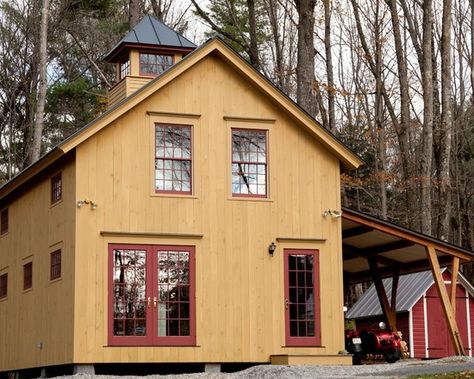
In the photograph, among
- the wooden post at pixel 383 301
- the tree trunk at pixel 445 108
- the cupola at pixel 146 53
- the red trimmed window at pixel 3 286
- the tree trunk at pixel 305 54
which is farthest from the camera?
the tree trunk at pixel 445 108

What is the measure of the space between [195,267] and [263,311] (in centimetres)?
185

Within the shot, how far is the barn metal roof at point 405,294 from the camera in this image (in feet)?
116

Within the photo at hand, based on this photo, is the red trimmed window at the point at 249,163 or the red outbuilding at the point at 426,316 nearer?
the red trimmed window at the point at 249,163

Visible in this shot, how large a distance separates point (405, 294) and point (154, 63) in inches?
559

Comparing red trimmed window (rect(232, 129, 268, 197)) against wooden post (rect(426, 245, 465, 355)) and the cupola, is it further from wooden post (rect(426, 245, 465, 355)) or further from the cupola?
wooden post (rect(426, 245, 465, 355))

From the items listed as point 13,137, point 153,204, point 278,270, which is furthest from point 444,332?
point 13,137

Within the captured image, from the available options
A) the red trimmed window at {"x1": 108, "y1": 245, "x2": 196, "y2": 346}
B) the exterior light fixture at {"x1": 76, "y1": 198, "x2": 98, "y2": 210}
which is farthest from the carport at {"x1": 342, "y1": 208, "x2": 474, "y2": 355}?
the exterior light fixture at {"x1": 76, "y1": 198, "x2": 98, "y2": 210}

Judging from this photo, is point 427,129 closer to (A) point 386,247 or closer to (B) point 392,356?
(A) point 386,247

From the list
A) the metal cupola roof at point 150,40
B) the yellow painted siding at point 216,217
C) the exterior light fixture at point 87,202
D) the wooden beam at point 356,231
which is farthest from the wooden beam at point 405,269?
the exterior light fixture at point 87,202

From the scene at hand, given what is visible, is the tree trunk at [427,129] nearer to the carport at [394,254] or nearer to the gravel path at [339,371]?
the carport at [394,254]

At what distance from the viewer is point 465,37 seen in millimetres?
50312

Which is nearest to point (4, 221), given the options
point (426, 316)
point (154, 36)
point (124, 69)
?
point (124, 69)

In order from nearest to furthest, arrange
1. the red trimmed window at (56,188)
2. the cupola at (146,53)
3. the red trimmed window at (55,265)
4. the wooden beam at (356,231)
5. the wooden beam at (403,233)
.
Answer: the red trimmed window at (55,265) < the red trimmed window at (56,188) < the wooden beam at (403,233) < the wooden beam at (356,231) < the cupola at (146,53)

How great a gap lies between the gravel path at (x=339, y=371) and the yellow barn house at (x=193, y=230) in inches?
45.6
